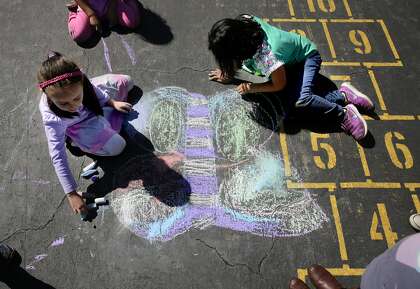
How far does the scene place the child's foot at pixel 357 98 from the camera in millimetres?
3547

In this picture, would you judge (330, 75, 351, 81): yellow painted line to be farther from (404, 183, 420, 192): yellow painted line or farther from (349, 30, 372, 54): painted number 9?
(404, 183, 420, 192): yellow painted line

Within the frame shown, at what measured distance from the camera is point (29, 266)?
9.74 feet

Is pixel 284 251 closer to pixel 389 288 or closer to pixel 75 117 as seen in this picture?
pixel 389 288

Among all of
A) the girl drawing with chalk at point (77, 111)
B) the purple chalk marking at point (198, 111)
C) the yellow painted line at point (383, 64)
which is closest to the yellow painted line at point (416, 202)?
the yellow painted line at point (383, 64)

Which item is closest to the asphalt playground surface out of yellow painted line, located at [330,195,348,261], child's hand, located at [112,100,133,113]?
yellow painted line, located at [330,195,348,261]

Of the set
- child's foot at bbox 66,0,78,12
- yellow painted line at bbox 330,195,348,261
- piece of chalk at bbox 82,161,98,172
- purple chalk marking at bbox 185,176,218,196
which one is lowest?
yellow painted line at bbox 330,195,348,261

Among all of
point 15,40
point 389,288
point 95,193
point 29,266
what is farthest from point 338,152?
point 15,40

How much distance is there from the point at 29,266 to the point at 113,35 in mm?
2483

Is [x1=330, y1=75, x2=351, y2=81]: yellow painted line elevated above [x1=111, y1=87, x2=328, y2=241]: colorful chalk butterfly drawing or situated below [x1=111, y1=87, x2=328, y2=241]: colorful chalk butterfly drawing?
above

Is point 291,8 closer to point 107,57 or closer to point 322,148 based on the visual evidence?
point 322,148

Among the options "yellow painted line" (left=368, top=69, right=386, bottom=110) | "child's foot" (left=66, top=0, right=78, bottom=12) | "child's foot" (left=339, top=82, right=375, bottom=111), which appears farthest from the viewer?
"child's foot" (left=66, top=0, right=78, bottom=12)

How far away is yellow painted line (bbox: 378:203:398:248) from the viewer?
3.01m

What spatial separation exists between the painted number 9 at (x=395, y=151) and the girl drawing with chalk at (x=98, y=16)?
2848mm

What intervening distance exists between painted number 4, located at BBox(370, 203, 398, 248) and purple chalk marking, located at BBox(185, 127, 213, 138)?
156 centimetres
